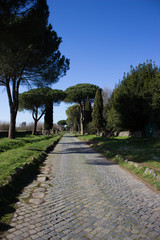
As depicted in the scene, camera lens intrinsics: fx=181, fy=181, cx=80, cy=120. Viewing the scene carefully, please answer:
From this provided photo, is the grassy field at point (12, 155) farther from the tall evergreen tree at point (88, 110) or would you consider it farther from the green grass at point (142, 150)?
the tall evergreen tree at point (88, 110)

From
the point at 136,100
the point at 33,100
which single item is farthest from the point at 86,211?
the point at 33,100

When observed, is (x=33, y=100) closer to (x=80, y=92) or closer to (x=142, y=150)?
(x=80, y=92)

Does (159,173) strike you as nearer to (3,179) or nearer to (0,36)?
(3,179)

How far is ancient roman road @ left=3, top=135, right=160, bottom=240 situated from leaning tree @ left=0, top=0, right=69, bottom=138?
831 cm

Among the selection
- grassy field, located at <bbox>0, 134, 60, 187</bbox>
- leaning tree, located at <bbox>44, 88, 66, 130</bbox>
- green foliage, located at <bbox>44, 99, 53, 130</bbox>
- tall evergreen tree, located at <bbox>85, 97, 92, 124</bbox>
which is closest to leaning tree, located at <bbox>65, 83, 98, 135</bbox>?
tall evergreen tree, located at <bbox>85, 97, 92, 124</bbox>

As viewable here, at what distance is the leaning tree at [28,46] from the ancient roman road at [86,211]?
327 inches

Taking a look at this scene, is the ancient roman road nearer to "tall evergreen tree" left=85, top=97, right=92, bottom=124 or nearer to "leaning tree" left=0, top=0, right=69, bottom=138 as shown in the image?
"leaning tree" left=0, top=0, right=69, bottom=138

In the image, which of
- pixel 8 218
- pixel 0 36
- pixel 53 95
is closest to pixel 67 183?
pixel 8 218

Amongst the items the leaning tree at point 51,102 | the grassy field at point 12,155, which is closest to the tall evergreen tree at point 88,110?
the leaning tree at point 51,102

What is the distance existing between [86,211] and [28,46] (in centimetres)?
1292

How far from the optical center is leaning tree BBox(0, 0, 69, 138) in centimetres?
962

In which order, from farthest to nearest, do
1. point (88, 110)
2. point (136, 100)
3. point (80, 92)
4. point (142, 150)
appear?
point (88, 110) → point (80, 92) → point (136, 100) → point (142, 150)

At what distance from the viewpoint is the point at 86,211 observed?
3.64m

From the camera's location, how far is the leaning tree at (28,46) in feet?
31.6
